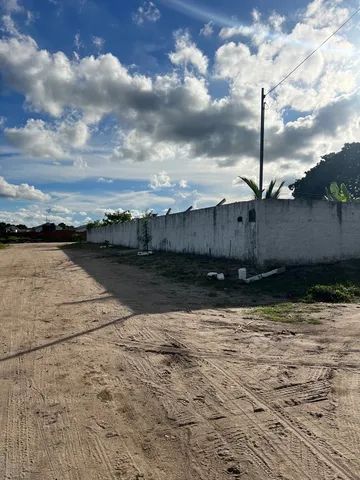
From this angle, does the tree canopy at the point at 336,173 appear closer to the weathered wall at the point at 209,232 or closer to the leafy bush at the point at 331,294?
the weathered wall at the point at 209,232

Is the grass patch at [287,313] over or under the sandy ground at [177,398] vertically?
over

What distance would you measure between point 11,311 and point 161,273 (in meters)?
6.27

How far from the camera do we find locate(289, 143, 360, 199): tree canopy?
33281 mm

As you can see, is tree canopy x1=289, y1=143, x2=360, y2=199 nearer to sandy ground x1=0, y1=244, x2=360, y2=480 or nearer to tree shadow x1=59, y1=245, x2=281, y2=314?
tree shadow x1=59, y1=245, x2=281, y2=314

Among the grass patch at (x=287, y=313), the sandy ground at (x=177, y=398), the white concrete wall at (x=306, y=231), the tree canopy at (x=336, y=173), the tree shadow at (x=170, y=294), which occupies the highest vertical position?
the tree canopy at (x=336, y=173)

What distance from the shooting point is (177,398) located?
3721 millimetres

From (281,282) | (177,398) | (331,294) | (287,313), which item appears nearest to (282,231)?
(281,282)

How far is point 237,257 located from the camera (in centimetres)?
1344

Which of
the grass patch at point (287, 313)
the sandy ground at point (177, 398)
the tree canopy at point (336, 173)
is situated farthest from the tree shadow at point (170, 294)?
the tree canopy at point (336, 173)

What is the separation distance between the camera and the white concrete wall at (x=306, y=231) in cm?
1220

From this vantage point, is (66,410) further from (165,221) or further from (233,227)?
(165,221)

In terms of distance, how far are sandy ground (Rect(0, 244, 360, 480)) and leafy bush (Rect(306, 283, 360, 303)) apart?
2.03 m

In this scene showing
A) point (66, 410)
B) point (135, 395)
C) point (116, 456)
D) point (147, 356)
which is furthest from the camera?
point (147, 356)

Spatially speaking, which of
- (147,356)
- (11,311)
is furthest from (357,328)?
(11,311)
